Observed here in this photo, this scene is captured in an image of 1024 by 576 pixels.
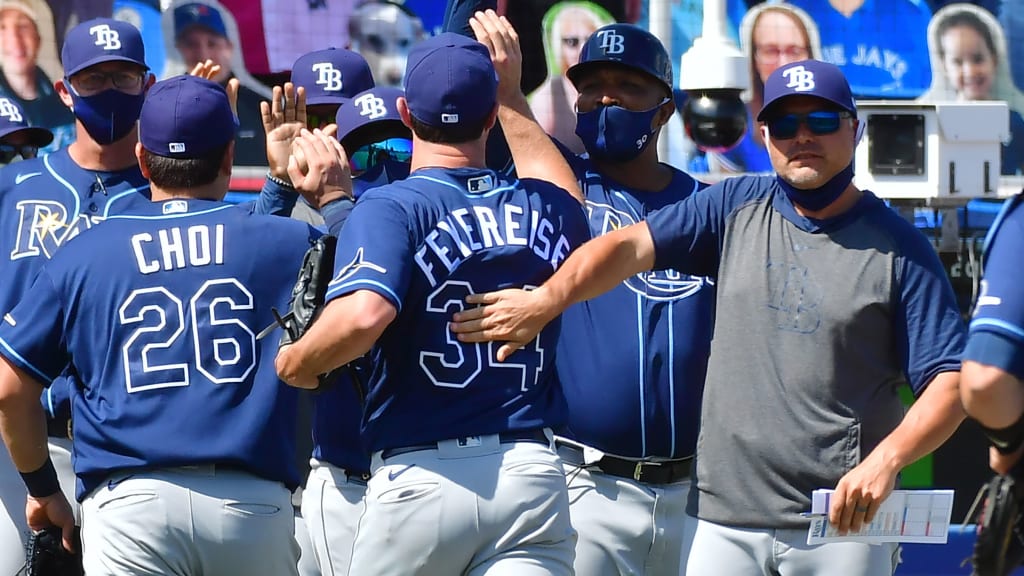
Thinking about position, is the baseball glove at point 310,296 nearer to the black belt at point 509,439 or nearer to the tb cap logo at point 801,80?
the black belt at point 509,439

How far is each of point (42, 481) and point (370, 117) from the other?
4.74 ft

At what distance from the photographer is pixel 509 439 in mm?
3504

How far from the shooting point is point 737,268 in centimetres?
380

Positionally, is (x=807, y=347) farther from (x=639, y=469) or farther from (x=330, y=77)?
(x=330, y=77)

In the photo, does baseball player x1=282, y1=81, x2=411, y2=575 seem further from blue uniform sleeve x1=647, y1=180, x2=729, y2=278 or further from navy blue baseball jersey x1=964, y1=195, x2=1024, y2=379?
navy blue baseball jersey x1=964, y1=195, x2=1024, y2=379

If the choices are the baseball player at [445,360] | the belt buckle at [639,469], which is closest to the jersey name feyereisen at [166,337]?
the baseball player at [445,360]

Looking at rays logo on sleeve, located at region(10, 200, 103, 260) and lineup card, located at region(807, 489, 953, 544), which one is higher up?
rays logo on sleeve, located at region(10, 200, 103, 260)

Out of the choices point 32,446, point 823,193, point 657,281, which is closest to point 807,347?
point 823,193

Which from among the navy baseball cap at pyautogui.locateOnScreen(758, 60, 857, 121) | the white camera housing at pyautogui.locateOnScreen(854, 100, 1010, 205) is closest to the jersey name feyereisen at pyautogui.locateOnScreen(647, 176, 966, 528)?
the navy baseball cap at pyautogui.locateOnScreen(758, 60, 857, 121)

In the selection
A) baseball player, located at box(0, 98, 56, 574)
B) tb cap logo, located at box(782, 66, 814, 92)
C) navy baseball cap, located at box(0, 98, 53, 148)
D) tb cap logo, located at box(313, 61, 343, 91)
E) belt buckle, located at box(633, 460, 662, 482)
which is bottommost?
baseball player, located at box(0, 98, 56, 574)

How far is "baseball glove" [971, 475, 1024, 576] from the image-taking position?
307 cm

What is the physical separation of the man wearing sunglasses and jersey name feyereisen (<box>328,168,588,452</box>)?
0.37 ft

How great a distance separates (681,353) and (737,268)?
579 mm

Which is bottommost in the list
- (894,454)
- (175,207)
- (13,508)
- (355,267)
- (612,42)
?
(13,508)
